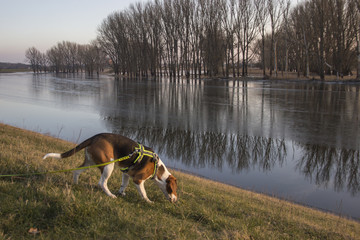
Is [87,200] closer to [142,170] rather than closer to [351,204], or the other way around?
[142,170]

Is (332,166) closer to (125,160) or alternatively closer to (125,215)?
(125,160)

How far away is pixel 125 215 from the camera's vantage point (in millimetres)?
4484

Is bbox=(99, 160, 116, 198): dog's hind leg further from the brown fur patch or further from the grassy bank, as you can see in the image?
the brown fur patch

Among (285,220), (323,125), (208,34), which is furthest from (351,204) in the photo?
(208,34)

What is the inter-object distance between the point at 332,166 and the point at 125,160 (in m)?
7.66

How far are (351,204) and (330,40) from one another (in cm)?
4875

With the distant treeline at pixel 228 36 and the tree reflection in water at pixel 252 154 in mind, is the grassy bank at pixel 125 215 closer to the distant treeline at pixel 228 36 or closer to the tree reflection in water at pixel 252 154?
the tree reflection in water at pixel 252 154

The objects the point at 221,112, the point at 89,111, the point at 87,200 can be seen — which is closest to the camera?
the point at 87,200

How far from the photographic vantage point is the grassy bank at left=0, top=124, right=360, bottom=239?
157 inches

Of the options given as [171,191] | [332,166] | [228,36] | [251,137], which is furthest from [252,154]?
[228,36]

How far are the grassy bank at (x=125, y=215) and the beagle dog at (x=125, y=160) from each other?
9.2 inches

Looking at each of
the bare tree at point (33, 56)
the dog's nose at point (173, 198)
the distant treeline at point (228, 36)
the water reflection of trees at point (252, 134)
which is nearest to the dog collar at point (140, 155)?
the dog's nose at point (173, 198)

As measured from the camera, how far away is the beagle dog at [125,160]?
5.25 m

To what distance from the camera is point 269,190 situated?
8938 mm
